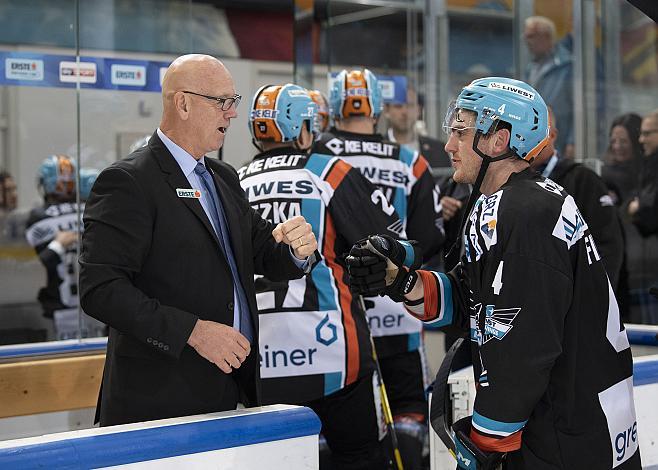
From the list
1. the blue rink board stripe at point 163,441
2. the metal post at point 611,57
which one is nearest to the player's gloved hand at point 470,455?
the blue rink board stripe at point 163,441

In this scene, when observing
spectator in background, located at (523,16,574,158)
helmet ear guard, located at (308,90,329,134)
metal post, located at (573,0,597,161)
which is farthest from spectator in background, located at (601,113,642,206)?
helmet ear guard, located at (308,90,329,134)

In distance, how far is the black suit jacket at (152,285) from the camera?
219cm

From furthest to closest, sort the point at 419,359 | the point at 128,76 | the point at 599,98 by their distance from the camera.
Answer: the point at 599,98
the point at 128,76
the point at 419,359

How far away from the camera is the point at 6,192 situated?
6.86 m

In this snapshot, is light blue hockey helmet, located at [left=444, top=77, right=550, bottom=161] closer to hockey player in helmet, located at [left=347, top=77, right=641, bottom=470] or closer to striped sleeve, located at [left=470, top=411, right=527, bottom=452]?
hockey player in helmet, located at [left=347, top=77, right=641, bottom=470]

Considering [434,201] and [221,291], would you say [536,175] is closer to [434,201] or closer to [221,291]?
[221,291]

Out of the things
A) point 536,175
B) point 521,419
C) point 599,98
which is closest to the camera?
point 521,419

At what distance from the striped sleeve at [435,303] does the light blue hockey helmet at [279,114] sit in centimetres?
120

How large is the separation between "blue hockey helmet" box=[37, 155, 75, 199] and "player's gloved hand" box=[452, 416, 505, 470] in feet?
13.5

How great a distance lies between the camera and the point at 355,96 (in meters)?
4.11

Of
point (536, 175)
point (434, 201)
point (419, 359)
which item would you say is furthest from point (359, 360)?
point (536, 175)

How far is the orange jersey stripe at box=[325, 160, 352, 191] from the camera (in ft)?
11.1

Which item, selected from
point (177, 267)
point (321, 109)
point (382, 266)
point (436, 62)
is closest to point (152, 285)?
point (177, 267)

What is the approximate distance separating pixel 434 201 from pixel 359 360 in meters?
1.04
